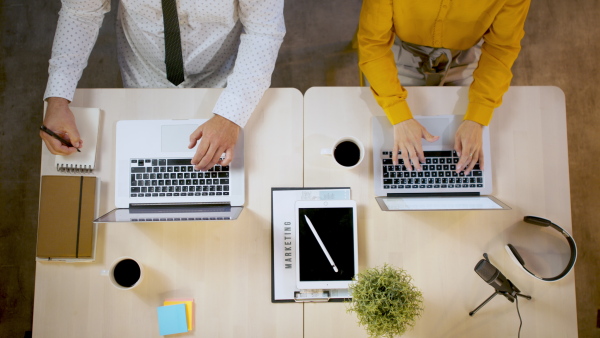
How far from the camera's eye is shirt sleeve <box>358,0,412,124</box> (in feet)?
3.98

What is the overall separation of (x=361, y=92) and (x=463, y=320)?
0.79 metres

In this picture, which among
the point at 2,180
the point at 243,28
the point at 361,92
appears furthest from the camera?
the point at 2,180

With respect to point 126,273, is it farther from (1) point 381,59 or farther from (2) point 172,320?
(1) point 381,59

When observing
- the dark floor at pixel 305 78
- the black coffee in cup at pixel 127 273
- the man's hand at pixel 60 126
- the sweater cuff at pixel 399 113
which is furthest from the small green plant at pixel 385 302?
the dark floor at pixel 305 78

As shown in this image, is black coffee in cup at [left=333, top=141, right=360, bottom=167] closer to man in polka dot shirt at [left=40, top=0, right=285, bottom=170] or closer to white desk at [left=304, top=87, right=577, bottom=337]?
white desk at [left=304, top=87, right=577, bottom=337]

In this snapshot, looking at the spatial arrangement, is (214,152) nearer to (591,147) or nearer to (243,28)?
(243,28)

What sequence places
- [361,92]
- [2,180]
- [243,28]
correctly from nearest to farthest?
[361,92], [243,28], [2,180]

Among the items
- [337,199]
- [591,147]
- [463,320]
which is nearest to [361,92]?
[337,199]

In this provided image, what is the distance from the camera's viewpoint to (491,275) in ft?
3.73

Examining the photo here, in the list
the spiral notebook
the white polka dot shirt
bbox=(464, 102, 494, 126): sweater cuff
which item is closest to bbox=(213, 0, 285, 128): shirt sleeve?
the white polka dot shirt

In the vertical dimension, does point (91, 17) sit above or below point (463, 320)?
above

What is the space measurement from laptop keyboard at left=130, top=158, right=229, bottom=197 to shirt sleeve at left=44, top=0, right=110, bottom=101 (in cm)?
33

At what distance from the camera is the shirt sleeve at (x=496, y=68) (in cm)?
120

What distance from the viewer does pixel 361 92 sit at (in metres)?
1.28
